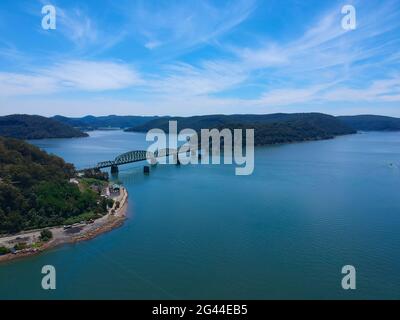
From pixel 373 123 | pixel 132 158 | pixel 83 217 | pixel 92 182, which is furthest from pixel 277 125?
pixel 373 123

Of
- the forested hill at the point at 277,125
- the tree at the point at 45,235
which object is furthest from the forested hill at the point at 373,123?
the tree at the point at 45,235

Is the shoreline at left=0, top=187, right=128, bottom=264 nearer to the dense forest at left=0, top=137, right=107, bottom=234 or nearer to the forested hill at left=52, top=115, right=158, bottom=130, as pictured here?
the dense forest at left=0, top=137, right=107, bottom=234

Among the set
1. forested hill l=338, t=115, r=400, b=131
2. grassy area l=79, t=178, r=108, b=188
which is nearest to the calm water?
grassy area l=79, t=178, r=108, b=188

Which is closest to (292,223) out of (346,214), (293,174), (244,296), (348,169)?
(346,214)

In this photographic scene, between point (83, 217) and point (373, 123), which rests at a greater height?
point (373, 123)

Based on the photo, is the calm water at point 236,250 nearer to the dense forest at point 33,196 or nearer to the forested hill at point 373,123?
the dense forest at point 33,196

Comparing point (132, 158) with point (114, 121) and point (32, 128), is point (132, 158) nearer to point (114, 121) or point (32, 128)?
point (32, 128)
